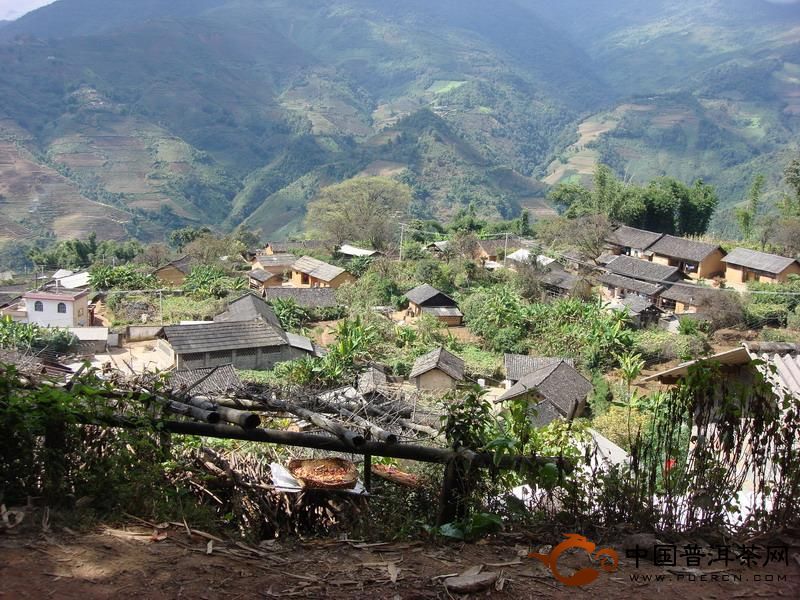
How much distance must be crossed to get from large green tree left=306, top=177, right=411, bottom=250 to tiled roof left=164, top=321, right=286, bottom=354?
19.1m

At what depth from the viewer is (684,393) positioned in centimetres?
392

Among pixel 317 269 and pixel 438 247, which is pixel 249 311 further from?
pixel 438 247

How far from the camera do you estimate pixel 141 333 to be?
25.8 m

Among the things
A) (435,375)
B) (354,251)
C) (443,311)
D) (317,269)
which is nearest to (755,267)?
(443,311)

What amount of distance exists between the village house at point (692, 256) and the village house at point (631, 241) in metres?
0.65

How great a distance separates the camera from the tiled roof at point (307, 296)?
2941 cm

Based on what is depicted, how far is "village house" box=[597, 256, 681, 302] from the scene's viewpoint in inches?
1216

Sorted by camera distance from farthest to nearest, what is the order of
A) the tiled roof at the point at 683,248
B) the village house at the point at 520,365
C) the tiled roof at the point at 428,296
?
1. the tiled roof at the point at 683,248
2. the tiled roof at the point at 428,296
3. the village house at the point at 520,365

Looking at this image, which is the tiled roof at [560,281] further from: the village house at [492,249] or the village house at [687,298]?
the village house at [492,249]

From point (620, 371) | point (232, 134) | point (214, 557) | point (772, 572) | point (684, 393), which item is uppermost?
point (232, 134)

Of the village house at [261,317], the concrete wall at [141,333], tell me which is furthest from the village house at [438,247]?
the concrete wall at [141,333]

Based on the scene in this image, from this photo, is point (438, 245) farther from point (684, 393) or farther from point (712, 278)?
point (684, 393)

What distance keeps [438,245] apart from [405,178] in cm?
4617

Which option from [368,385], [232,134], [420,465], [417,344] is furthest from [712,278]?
[232,134]
